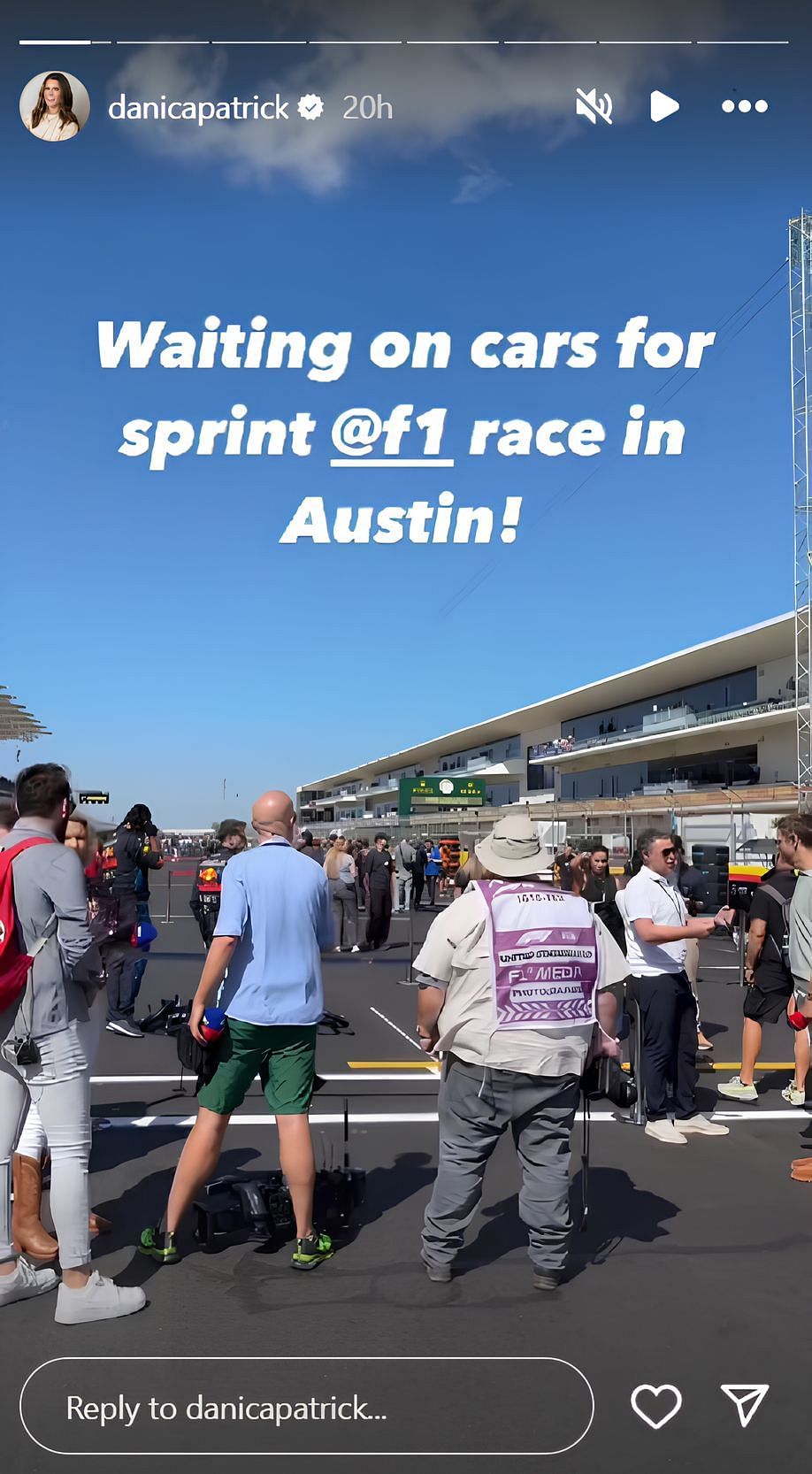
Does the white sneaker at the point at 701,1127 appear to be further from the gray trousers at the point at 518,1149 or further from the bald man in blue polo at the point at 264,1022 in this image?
the bald man in blue polo at the point at 264,1022

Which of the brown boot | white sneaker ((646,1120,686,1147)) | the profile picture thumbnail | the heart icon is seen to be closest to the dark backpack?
white sneaker ((646,1120,686,1147))

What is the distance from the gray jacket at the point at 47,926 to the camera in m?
4.03

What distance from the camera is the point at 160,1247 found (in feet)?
14.9

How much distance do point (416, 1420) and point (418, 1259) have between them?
155 cm

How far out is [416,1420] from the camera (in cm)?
305

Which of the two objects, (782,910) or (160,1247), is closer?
(160,1247)

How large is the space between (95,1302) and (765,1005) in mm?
4937

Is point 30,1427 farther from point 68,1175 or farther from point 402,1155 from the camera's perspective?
point 402,1155

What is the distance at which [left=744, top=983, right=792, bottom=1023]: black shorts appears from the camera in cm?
749

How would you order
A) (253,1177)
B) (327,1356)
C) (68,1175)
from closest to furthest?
(327,1356), (68,1175), (253,1177)

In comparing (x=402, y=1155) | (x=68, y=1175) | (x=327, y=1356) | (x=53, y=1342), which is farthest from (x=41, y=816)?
(x=402, y=1155)

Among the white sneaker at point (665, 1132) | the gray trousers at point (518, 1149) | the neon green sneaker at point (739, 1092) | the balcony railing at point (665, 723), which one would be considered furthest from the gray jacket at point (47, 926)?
the balcony railing at point (665, 723)

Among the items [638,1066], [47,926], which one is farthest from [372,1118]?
[47,926]

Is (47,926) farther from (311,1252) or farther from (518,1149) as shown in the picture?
(518,1149)
